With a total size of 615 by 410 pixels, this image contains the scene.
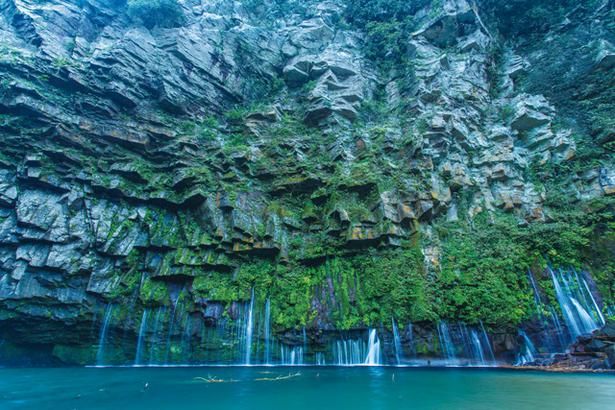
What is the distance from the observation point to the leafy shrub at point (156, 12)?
80.4 feet

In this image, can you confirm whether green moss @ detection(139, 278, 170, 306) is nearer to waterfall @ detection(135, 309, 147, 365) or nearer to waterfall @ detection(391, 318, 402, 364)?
waterfall @ detection(135, 309, 147, 365)

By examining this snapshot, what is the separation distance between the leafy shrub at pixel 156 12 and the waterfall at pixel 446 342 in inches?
1133

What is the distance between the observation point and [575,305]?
14258mm

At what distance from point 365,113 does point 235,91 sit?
415 inches

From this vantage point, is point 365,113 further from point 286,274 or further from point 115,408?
point 115,408

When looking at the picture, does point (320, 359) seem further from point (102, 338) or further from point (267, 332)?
point (102, 338)

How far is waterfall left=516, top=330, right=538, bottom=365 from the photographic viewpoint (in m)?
13.5

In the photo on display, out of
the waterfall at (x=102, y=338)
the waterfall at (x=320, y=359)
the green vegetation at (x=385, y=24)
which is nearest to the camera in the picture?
the waterfall at (x=320, y=359)

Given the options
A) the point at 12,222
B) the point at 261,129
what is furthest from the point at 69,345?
the point at 261,129

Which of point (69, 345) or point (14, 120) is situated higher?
point (14, 120)

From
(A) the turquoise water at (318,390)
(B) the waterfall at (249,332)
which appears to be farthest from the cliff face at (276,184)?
(A) the turquoise water at (318,390)

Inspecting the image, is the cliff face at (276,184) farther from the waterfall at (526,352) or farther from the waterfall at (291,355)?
the waterfall at (291,355)

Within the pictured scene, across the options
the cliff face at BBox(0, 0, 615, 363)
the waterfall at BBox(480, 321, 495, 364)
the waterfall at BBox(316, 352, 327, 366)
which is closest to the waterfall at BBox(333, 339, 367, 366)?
the waterfall at BBox(316, 352, 327, 366)

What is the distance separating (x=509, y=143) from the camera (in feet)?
70.3
